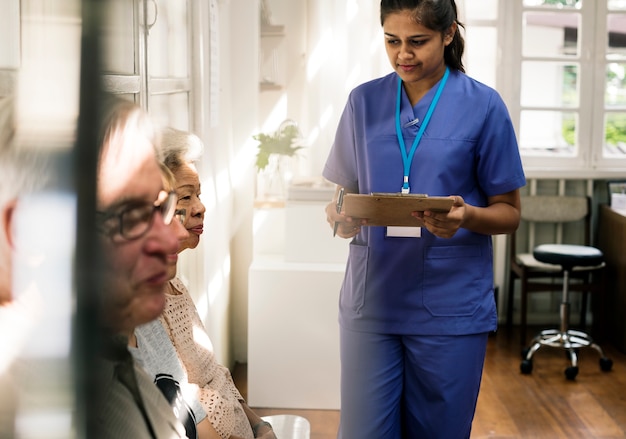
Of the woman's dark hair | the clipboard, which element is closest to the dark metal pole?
the clipboard

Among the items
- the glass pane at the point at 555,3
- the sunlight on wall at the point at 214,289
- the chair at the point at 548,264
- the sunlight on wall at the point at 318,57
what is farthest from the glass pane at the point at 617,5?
the sunlight on wall at the point at 214,289

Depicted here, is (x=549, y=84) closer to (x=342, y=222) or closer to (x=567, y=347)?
(x=567, y=347)

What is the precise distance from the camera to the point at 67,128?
0.58ft

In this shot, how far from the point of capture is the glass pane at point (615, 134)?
15.8 feet

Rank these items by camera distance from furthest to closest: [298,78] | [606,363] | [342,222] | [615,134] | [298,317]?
1. [615,134]
2. [298,78]
3. [606,363]
4. [298,317]
5. [342,222]

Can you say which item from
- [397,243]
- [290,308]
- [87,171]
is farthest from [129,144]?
[290,308]

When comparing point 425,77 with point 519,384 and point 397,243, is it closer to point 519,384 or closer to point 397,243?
point 397,243

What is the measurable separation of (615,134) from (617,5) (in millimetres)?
699

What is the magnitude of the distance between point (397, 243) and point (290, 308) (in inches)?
66.3

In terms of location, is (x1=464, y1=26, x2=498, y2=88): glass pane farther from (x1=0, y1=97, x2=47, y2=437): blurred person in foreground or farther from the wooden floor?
(x1=0, y1=97, x2=47, y2=437): blurred person in foreground

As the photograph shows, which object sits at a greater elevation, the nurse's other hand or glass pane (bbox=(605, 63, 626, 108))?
glass pane (bbox=(605, 63, 626, 108))

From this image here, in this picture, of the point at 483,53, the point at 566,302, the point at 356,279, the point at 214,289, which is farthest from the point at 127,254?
the point at 483,53

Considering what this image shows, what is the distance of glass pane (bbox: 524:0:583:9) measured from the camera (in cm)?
468

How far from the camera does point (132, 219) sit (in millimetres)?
195
